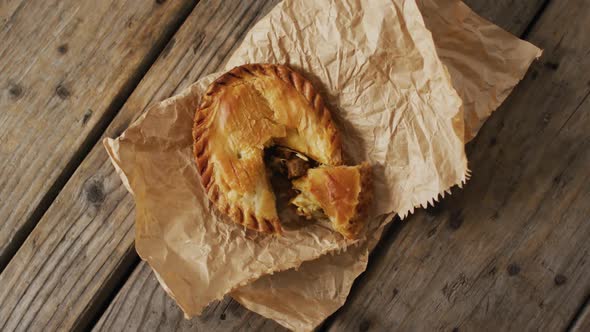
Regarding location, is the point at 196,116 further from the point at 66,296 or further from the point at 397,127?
the point at 66,296

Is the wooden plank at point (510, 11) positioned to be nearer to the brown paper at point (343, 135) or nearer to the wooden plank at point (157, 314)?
the brown paper at point (343, 135)

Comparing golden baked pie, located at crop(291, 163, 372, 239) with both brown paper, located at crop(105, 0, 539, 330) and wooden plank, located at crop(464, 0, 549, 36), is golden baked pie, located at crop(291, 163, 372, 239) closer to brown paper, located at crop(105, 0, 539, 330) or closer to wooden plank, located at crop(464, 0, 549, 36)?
brown paper, located at crop(105, 0, 539, 330)

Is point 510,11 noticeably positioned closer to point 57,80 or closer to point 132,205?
point 132,205

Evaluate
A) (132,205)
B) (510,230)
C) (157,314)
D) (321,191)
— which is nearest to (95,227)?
(132,205)

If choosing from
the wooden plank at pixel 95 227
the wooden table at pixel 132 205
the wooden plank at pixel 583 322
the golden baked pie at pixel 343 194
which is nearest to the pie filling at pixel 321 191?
the golden baked pie at pixel 343 194

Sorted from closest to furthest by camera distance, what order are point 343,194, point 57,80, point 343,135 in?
point 343,194, point 343,135, point 57,80

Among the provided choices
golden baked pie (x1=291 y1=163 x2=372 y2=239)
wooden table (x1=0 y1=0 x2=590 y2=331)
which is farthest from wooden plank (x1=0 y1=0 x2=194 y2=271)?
golden baked pie (x1=291 y1=163 x2=372 y2=239)
